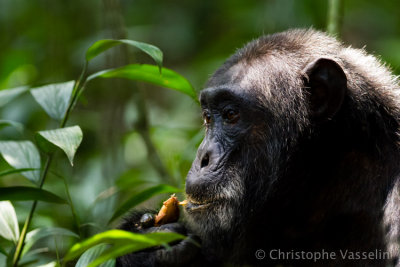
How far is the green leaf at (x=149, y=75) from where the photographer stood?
362cm

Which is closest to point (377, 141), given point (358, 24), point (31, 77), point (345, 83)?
point (345, 83)

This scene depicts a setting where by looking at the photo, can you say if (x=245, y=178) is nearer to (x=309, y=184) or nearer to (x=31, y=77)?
(x=309, y=184)

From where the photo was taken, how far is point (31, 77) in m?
6.99

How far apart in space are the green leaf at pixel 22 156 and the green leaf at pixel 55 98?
0.24 meters

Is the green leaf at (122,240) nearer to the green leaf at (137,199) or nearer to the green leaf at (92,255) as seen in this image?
the green leaf at (92,255)

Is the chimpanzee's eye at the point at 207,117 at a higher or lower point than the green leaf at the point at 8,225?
higher

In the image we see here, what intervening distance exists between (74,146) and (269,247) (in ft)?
4.62

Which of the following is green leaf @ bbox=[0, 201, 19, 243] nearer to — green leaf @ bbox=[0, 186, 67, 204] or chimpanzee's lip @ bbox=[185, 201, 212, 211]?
green leaf @ bbox=[0, 186, 67, 204]

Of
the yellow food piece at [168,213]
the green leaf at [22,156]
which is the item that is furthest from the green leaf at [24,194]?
the yellow food piece at [168,213]

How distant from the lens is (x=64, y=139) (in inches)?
119

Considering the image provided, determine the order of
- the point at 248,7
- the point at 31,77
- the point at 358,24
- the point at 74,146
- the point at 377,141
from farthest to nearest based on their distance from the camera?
1. the point at 358,24
2. the point at 248,7
3. the point at 31,77
4. the point at 377,141
5. the point at 74,146

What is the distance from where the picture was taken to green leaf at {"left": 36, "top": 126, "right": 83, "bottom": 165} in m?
2.93

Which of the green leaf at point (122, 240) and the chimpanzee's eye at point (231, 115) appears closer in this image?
the green leaf at point (122, 240)

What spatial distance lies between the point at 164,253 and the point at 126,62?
246 centimetres
